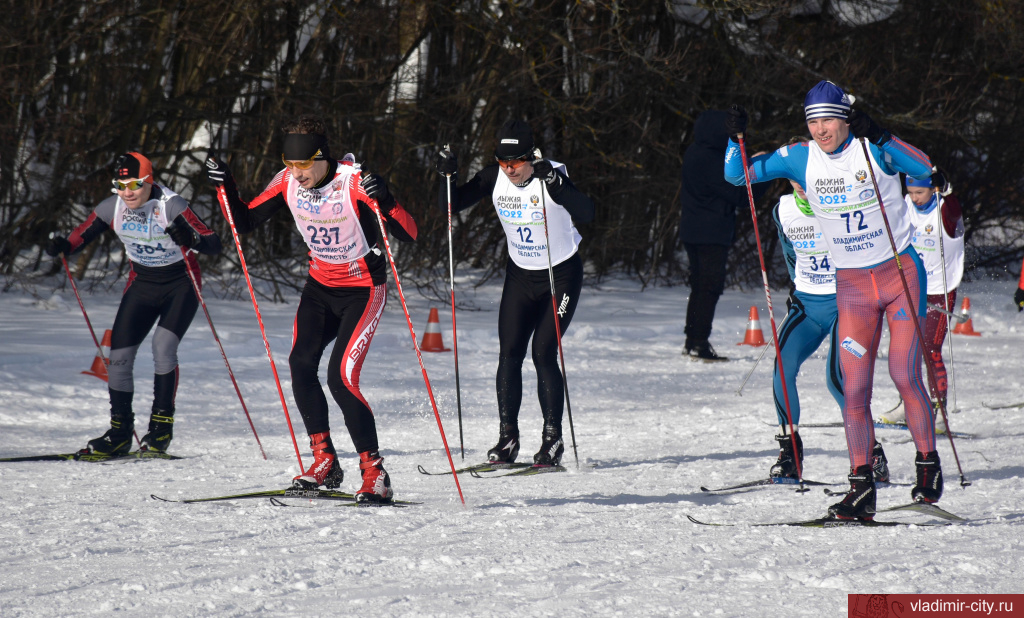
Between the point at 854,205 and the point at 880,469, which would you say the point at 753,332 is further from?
the point at 854,205

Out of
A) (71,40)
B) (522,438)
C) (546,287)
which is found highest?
(71,40)

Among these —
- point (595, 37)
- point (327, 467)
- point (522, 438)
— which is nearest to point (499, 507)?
point (327, 467)

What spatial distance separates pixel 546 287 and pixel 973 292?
10798 millimetres

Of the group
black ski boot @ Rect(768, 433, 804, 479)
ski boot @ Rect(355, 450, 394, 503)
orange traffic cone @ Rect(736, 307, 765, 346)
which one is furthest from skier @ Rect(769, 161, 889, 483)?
orange traffic cone @ Rect(736, 307, 765, 346)

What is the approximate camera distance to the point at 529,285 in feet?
18.4

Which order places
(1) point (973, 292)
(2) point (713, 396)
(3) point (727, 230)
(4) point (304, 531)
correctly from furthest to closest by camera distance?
(1) point (973, 292) → (3) point (727, 230) → (2) point (713, 396) → (4) point (304, 531)

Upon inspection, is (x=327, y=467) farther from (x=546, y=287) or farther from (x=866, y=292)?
(x=866, y=292)

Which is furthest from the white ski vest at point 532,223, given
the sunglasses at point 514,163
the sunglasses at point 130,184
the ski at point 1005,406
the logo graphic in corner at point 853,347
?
the ski at point 1005,406

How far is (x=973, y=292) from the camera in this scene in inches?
567

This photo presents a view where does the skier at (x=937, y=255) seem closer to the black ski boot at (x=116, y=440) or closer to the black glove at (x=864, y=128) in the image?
the black glove at (x=864, y=128)

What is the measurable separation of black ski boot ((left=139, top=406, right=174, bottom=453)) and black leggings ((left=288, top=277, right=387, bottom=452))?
1.57 metres

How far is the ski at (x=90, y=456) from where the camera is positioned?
5.42 m

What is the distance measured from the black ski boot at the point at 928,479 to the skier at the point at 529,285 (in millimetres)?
1881

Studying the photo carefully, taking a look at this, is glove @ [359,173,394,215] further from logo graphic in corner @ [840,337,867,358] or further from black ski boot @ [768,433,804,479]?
black ski boot @ [768,433,804,479]
